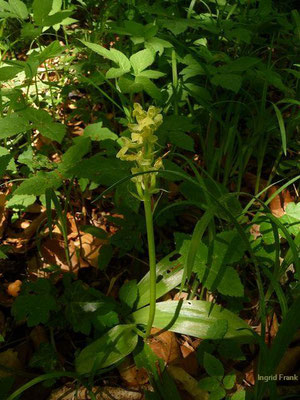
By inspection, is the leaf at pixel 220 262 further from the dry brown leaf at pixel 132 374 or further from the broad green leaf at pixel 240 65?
the broad green leaf at pixel 240 65

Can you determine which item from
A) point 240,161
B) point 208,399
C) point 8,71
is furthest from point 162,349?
point 8,71

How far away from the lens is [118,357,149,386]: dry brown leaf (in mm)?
1193

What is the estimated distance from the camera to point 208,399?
1104mm

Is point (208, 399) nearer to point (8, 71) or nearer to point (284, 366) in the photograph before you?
point (284, 366)

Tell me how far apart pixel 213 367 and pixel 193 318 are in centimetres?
18

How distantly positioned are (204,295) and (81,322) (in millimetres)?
484

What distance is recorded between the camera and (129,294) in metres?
1.30

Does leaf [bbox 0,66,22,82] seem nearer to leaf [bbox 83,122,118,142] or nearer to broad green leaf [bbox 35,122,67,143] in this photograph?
broad green leaf [bbox 35,122,67,143]

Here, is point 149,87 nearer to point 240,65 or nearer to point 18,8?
point 240,65

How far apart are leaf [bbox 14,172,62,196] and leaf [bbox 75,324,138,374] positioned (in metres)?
0.53

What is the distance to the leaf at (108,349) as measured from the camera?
3.74 feet

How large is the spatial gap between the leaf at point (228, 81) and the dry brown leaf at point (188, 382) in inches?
42.0

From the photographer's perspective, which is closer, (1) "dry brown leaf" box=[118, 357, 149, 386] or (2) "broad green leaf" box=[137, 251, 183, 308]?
(1) "dry brown leaf" box=[118, 357, 149, 386]

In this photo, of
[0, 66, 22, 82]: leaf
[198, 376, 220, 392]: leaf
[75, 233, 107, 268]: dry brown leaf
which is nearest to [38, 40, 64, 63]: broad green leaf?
[0, 66, 22, 82]: leaf
